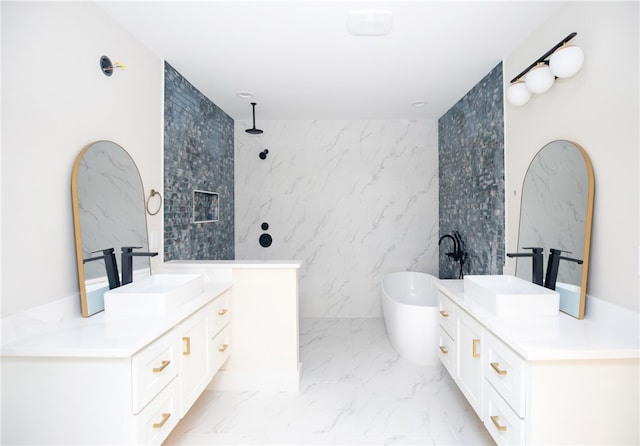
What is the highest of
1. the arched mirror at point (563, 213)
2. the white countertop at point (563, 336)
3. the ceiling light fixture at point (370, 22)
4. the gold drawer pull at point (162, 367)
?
the ceiling light fixture at point (370, 22)

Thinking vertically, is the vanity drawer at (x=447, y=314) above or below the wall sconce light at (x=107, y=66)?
below

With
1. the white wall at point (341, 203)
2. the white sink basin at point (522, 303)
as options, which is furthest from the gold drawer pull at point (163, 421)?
the white wall at point (341, 203)

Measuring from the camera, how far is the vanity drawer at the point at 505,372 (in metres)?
1.40

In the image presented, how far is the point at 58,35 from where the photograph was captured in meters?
1.69

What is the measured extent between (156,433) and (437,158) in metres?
4.05

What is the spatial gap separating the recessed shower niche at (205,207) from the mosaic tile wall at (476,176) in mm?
2600

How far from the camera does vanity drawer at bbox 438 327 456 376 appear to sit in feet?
7.42

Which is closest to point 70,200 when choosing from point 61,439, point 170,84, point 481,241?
point 61,439

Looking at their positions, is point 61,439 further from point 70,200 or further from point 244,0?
point 244,0

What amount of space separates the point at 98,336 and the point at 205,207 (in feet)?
7.19

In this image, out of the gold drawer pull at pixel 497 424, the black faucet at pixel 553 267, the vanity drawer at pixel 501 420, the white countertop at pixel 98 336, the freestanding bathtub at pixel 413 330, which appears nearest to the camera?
the white countertop at pixel 98 336

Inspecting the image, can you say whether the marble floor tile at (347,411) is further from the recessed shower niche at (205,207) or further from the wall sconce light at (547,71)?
the wall sconce light at (547,71)

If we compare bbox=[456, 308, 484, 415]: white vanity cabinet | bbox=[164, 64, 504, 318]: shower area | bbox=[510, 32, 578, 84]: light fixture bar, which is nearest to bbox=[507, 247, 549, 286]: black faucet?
bbox=[456, 308, 484, 415]: white vanity cabinet

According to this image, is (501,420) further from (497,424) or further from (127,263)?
(127,263)
